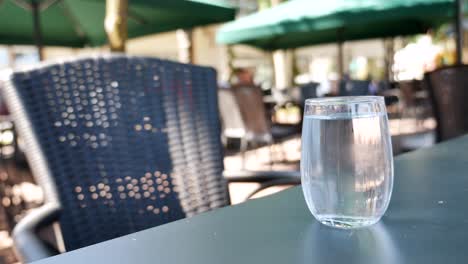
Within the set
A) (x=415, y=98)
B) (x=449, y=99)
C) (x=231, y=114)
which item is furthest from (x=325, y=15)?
(x=415, y=98)

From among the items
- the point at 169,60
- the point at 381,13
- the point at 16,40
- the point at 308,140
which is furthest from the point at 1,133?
the point at 308,140

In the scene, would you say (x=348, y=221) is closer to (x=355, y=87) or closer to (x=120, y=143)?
(x=120, y=143)

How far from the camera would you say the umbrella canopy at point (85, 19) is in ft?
12.9

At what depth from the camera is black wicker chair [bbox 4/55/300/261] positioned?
1.01m

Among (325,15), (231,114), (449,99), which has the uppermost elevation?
(325,15)

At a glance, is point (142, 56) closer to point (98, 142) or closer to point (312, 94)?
point (98, 142)

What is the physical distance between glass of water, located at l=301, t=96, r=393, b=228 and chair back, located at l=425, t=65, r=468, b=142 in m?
1.78

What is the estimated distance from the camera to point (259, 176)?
117 cm

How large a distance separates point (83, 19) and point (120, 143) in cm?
391

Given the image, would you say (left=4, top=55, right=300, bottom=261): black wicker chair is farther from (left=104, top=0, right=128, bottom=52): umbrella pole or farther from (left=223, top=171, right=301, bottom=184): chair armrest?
(left=104, top=0, right=128, bottom=52): umbrella pole

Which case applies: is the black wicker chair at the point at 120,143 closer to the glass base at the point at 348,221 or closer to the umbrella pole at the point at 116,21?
the glass base at the point at 348,221

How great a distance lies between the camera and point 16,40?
4.90 metres

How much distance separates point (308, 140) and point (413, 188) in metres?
0.27

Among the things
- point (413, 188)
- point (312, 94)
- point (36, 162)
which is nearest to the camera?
point (413, 188)
